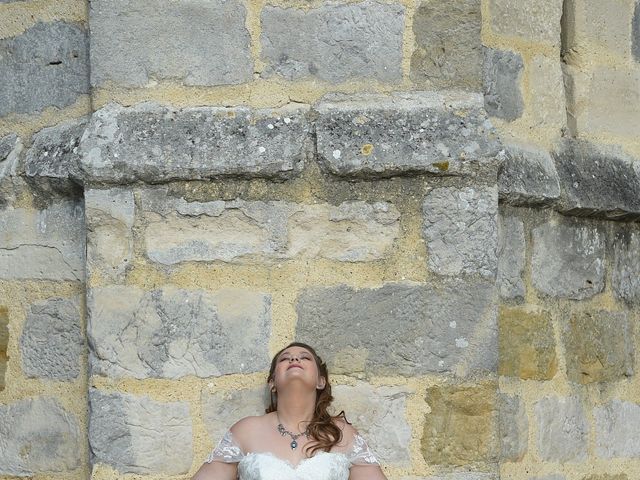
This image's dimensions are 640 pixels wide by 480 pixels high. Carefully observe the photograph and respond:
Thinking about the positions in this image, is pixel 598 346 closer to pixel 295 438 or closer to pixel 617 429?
pixel 617 429

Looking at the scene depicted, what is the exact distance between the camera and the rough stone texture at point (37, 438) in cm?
421

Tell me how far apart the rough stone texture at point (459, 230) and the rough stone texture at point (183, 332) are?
53 cm

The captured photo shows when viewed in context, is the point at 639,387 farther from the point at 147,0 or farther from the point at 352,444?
the point at 147,0

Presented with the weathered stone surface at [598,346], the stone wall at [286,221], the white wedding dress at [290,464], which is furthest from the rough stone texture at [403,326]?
the weathered stone surface at [598,346]

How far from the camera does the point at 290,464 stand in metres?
3.63

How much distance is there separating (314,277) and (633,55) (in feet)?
5.97

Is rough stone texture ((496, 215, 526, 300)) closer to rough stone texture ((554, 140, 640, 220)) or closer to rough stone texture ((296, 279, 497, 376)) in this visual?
rough stone texture ((554, 140, 640, 220))

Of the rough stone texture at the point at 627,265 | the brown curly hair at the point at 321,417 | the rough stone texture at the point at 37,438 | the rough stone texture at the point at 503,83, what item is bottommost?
the rough stone texture at the point at 37,438

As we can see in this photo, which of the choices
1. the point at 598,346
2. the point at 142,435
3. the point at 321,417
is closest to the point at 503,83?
the point at 598,346

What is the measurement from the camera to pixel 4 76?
14.8 ft

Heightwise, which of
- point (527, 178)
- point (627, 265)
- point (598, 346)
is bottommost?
point (598, 346)

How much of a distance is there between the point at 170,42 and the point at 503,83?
3.86ft

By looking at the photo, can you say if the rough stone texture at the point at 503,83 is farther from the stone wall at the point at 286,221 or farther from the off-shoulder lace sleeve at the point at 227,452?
the off-shoulder lace sleeve at the point at 227,452

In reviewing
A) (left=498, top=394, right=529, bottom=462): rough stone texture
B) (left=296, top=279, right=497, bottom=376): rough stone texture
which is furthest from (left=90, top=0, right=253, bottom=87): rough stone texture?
(left=498, top=394, right=529, bottom=462): rough stone texture
